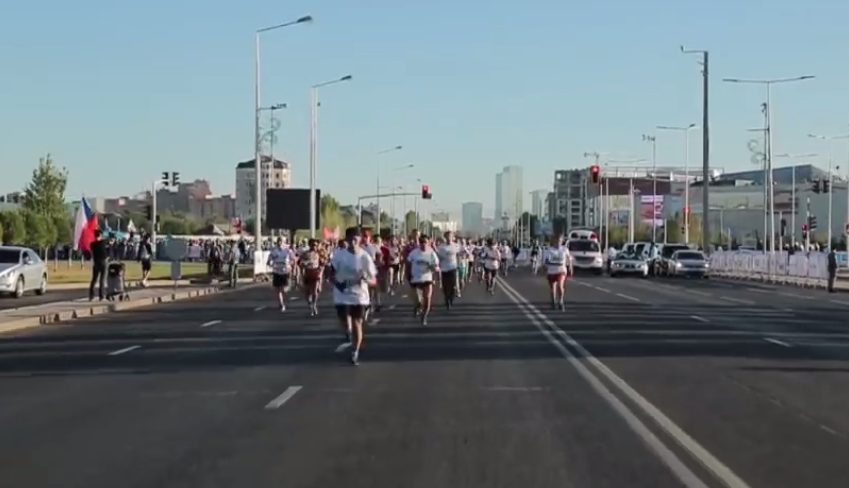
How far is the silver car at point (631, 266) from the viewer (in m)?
72.1

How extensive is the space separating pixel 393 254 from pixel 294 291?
1122cm

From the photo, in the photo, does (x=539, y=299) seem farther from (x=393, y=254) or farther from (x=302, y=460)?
(x=302, y=460)

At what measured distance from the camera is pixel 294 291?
48906mm

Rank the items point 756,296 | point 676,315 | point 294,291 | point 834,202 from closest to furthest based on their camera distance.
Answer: point 676,315
point 756,296
point 294,291
point 834,202

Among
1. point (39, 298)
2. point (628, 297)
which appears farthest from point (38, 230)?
point (628, 297)

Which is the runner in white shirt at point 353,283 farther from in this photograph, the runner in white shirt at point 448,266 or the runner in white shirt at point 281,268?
the runner in white shirt at point 281,268

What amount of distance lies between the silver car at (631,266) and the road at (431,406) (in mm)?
44530

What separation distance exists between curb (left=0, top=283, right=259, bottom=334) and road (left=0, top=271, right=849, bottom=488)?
2.40 metres

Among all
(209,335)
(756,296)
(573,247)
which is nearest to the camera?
(209,335)

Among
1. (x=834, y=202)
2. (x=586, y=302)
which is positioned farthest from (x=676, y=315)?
(x=834, y=202)

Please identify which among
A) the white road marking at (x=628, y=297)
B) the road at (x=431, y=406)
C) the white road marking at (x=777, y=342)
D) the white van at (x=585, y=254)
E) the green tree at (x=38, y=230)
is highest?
the green tree at (x=38, y=230)

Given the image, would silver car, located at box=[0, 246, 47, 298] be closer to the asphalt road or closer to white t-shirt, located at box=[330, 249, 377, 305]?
the asphalt road

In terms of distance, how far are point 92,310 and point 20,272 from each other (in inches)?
352

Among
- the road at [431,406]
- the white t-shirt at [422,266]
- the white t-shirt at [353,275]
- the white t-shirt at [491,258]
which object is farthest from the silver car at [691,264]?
the white t-shirt at [353,275]
